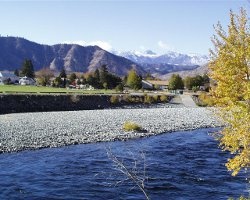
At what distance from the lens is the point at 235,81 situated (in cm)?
1647

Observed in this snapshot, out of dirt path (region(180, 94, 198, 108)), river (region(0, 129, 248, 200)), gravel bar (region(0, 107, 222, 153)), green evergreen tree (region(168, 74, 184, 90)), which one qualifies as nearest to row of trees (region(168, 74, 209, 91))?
green evergreen tree (region(168, 74, 184, 90))

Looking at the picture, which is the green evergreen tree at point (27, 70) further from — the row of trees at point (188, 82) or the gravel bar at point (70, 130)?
the gravel bar at point (70, 130)

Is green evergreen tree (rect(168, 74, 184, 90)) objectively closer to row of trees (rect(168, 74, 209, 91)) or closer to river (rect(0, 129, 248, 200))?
row of trees (rect(168, 74, 209, 91))

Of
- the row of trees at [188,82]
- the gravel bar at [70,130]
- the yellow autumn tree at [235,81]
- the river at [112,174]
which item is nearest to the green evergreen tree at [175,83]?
the row of trees at [188,82]

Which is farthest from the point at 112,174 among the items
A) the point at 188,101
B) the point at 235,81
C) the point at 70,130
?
the point at 188,101

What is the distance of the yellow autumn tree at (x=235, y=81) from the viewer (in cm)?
1602

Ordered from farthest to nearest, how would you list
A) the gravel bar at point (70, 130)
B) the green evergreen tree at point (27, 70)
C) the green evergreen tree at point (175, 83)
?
the green evergreen tree at point (27, 70) < the green evergreen tree at point (175, 83) < the gravel bar at point (70, 130)

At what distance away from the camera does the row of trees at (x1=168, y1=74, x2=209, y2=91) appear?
151 metres

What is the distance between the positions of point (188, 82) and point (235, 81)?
489 ft

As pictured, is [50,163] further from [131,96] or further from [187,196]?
[131,96]

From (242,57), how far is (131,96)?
81879 millimetres

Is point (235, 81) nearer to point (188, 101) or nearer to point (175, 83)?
point (188, 101)

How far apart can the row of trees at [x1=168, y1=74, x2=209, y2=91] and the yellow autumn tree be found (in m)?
133

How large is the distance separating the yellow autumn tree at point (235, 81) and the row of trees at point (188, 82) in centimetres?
13326
